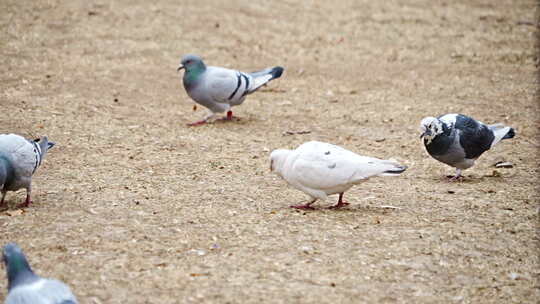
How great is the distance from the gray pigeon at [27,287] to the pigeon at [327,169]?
2101 millimetres

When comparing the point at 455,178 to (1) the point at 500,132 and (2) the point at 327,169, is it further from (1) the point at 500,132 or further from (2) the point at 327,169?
(2) the point at 327,169

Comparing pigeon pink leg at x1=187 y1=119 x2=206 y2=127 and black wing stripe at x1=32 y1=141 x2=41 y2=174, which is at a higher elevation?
black wing stripe at x1=32 y1=141 x2=41 y2=174

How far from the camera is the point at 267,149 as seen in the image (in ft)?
Result: 23.6

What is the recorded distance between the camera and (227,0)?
44.2 ft

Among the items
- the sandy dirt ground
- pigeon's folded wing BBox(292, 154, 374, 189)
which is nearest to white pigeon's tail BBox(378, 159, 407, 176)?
pigeon's folded wing BBox(292, 154, 374, 189)

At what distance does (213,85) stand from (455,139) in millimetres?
3161

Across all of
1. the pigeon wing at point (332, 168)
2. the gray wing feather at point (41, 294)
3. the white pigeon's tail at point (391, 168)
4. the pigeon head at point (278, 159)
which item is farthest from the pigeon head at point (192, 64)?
the gray wing feather at point (41, 294)

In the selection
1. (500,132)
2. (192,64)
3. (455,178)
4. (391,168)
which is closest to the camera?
(391,168)

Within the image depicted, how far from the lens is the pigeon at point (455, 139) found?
5875mm

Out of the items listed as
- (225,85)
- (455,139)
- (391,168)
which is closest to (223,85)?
(225,85)

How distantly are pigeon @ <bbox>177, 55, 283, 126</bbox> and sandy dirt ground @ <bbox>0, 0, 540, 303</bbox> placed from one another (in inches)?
11.6

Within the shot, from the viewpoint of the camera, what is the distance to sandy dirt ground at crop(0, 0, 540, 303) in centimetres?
396

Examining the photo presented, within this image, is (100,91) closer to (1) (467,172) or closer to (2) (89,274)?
(1) (467,172)

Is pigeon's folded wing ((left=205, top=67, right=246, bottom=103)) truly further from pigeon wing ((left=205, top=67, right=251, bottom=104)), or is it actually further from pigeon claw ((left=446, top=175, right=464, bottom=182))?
pigeon claw ((left=446, top=175, right=464, bottom=182))
